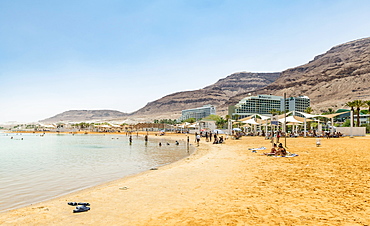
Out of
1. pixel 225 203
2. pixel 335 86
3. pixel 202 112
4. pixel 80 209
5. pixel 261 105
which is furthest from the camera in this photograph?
pixel 202 112

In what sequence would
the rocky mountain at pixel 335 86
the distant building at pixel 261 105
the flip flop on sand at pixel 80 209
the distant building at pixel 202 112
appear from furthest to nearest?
the distant building at pixel 202 112 < the rocky mountain at pixel 335 86 < the distant building at pixel 261 105 < the flip flop on sand at pixel 80 209

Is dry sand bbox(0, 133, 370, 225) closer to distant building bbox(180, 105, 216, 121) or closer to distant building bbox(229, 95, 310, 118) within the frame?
distant building bbox(229, 95, 310, 118)

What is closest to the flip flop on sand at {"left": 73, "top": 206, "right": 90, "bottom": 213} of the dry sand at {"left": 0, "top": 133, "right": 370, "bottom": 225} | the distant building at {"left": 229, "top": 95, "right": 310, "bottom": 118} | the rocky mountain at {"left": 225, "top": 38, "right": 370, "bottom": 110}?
the dry sand at {"left": 0, "top": 133, "right": 370, "bottom": 225}

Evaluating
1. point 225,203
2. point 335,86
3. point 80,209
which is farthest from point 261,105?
point 80,209

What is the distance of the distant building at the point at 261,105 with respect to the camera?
347ft

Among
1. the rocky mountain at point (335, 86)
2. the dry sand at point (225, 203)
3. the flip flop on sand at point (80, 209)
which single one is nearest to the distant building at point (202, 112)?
the rocky mountain at point (335, 86)

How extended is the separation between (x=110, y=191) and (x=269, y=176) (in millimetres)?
5504

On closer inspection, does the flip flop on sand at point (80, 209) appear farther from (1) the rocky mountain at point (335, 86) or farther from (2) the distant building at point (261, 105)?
(1) the rocky mountain at point (335, 86)

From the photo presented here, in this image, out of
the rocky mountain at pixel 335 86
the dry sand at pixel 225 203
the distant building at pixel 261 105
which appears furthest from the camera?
the rocky mountain at pixel 335 86

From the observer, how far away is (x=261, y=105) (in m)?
111

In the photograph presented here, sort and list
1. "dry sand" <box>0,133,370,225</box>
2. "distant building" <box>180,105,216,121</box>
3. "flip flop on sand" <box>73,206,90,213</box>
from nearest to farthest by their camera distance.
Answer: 1. "dry sand" <box>0,133,370,225</box>
2. "flip flop on sand" <box>73,206,90,213</box>
3. "distant building" <box>180,105,216,121</box>

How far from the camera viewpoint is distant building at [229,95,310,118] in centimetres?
10588

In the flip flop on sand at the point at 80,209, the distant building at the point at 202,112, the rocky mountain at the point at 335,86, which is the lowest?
the flip flop on sand at the point at 80,209

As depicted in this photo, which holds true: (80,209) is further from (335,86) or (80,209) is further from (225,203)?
(335,86)
